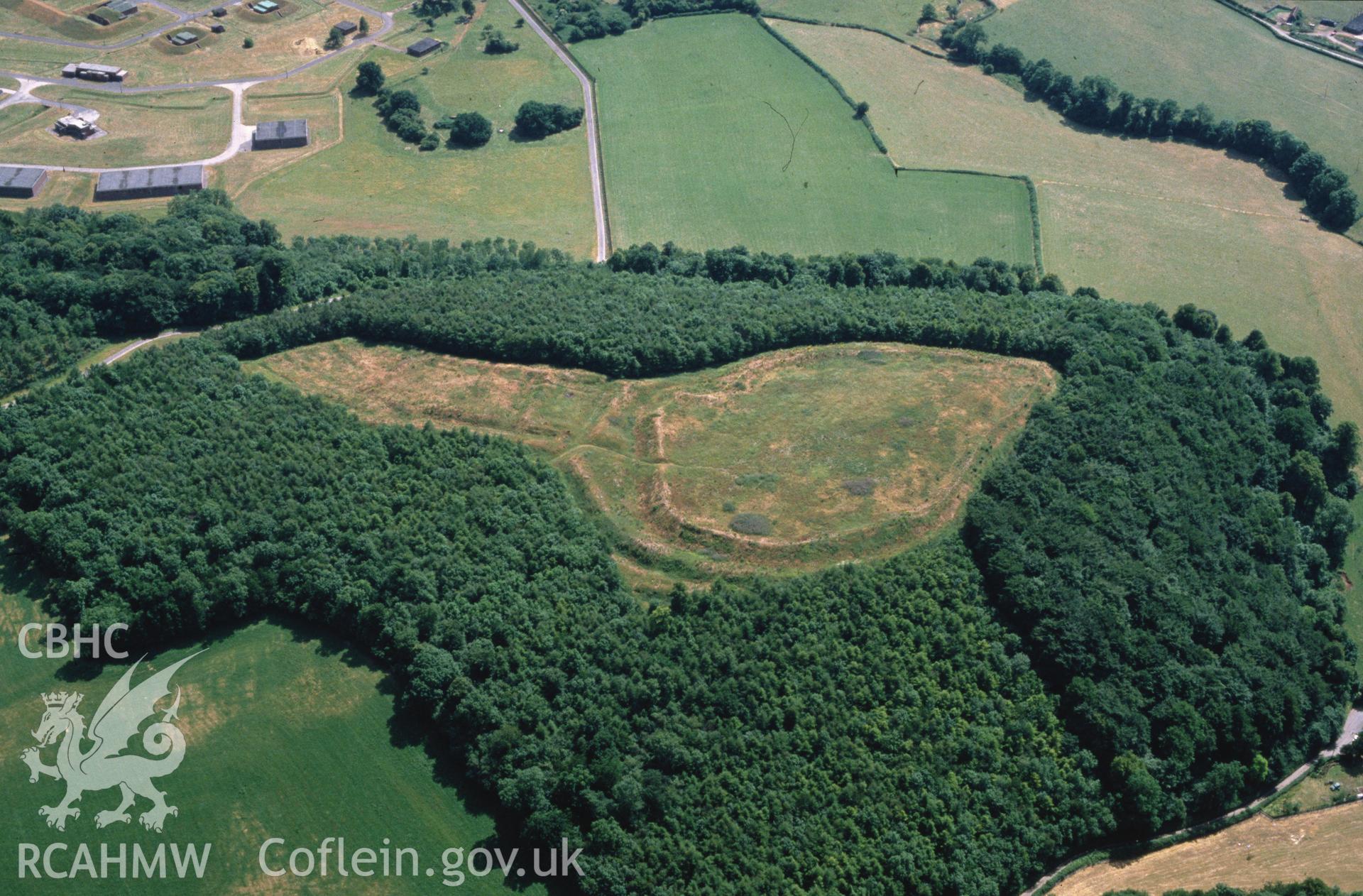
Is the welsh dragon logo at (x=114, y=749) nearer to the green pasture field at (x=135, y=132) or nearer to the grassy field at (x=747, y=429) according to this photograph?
the grassy field at (x=747, y=429)

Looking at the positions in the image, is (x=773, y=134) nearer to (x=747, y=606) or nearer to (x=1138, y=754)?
(x=747, y=606)

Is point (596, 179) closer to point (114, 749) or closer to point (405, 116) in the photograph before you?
point (405, 116)

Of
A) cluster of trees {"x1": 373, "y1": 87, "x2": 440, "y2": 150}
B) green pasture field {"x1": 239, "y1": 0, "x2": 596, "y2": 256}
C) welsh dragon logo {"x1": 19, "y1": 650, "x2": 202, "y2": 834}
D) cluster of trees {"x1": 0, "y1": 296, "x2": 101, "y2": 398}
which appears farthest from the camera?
cluster of trees {"x1": 373, "y1": 87, "x2": 440, "y2": 150}

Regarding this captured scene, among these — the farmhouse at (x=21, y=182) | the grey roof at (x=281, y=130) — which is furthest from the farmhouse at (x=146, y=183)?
the grey roof at (x=281, y=130)

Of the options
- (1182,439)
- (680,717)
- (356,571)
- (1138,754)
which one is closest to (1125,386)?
(1182,439)

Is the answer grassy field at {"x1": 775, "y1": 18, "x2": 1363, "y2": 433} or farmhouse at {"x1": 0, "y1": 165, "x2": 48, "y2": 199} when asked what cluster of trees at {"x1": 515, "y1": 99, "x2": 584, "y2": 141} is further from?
farmhouse at {"x1": 0, "y1": 165, "x2": 48, "y2": 199}

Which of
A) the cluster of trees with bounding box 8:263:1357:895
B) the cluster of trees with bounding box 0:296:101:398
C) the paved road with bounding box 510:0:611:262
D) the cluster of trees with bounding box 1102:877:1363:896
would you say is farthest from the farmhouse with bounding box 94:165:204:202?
the cluster of trees with bounding box 1102:877:1363:896
